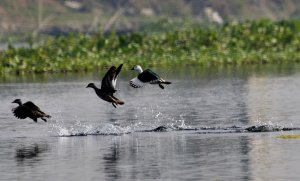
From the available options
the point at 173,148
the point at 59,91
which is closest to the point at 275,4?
the point at 59,91

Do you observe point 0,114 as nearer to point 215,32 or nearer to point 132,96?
point 132,96

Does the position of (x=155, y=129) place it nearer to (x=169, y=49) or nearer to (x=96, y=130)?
(x=96, y=130)

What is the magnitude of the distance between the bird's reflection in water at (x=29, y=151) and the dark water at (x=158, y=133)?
22 millimetres

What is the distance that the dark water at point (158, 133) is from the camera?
24516 millimetres

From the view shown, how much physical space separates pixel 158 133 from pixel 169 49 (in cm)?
3234

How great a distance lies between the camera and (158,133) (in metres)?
31.4

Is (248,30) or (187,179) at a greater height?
(248,30)

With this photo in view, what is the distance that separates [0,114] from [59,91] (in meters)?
8.55

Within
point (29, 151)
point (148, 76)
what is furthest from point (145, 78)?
point (29, 151)

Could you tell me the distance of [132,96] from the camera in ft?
149

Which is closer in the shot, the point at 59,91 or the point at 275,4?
the point at 59,91

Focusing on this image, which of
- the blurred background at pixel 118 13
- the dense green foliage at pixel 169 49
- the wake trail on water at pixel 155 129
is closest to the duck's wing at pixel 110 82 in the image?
the wake trail on water at pixel 155 129

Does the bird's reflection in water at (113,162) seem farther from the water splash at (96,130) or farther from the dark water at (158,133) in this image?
the water splash at (96,130)

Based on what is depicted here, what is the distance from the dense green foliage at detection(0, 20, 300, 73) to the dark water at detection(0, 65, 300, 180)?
23.2 ft
